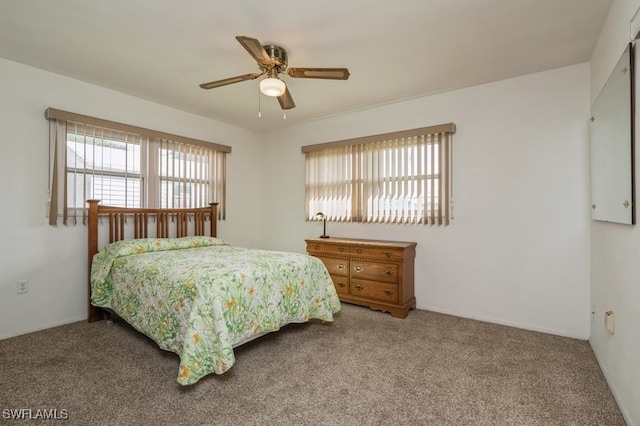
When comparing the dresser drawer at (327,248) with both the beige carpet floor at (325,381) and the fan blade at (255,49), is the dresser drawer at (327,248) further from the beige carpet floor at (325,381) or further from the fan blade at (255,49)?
the fan blade at (255,49)

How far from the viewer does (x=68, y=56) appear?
2740 mm

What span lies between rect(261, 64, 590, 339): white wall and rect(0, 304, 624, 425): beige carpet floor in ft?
1.27

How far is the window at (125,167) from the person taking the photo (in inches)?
122

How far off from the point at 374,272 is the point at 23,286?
346 cm

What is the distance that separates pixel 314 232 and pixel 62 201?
2956 millimetres

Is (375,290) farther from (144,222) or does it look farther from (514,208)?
(144,222)

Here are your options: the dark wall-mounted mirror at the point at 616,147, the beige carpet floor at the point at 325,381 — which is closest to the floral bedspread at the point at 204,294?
the beige carpet floor at the point at 325,381

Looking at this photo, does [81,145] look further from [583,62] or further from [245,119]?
[583,62]

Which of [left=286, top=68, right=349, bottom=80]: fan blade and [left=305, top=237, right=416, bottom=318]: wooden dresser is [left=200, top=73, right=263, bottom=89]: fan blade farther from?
[left=305, top=237, right=416, bottom=318]: wooden dresser

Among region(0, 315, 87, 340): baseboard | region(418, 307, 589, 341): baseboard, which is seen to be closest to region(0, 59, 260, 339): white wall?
region(0, 315, 87, 340): baseboard

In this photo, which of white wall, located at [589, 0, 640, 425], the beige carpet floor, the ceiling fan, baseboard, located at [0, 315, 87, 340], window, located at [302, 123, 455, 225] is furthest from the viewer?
window, located at [302, 123, 455, 225]

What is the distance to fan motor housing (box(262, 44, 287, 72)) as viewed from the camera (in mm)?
2480

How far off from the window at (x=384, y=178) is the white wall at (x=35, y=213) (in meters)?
A: 2.58

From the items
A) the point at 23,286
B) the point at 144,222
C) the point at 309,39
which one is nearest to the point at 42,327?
the point at 23,286
